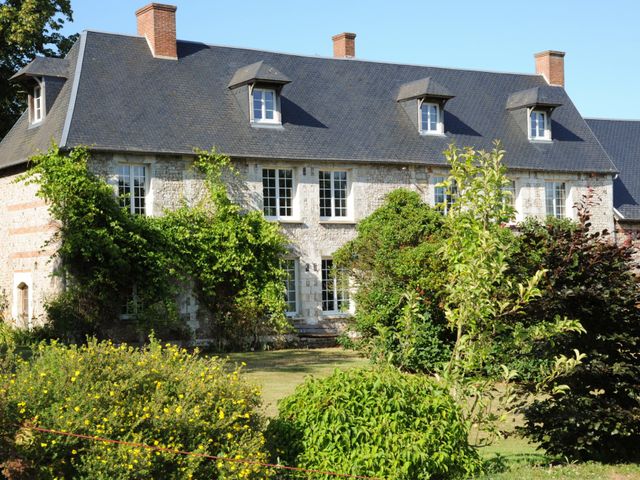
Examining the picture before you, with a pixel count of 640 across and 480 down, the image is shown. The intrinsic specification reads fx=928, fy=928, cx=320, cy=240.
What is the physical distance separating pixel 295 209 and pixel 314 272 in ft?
5.94

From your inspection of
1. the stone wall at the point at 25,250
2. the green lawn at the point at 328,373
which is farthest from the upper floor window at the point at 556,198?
the stone wall at the point at 25,250

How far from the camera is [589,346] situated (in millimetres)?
9977

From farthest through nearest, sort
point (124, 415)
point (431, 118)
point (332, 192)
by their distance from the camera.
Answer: point (431, 118)
point (332, 192)
point (124, 415)

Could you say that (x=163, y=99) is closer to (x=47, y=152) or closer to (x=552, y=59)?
(x=47, y=152)

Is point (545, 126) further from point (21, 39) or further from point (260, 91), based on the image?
point (21, 39)

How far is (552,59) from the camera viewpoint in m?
32.5

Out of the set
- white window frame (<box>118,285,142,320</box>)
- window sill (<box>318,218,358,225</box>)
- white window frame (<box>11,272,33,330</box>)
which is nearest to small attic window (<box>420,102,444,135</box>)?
window sill (<box>318,218,358,225</box>)

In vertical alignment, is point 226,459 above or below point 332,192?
below

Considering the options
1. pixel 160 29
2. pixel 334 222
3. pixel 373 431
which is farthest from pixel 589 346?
pixel 160 29

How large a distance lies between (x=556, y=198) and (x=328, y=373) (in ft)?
43.8

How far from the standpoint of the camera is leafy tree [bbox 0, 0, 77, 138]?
27641mm

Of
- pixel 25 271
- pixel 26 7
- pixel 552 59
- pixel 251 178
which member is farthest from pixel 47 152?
pixel 552 59

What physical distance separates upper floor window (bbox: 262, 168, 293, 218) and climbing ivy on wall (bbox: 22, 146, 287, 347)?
0.83 meters

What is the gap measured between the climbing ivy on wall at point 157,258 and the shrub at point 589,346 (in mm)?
13640
